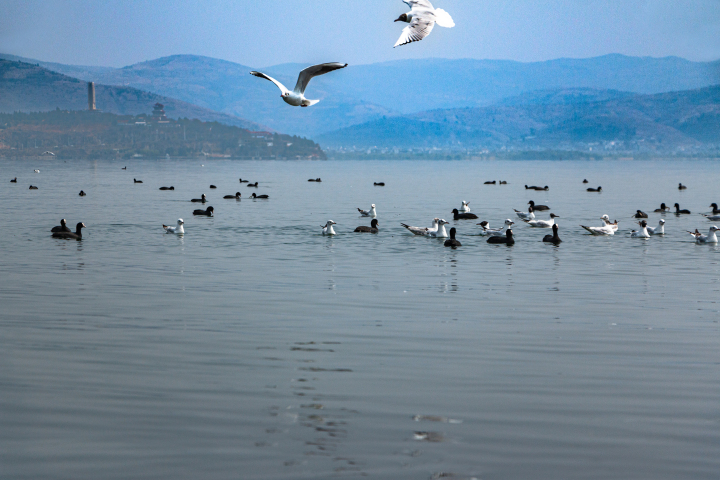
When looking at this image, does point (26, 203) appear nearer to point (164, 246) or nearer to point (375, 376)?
point (164, 246)

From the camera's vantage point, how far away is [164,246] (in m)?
36.1

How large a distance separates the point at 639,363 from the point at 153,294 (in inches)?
524

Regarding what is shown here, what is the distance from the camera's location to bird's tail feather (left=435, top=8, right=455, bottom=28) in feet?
55.4

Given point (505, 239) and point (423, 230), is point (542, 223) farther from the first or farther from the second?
point (505, 239)

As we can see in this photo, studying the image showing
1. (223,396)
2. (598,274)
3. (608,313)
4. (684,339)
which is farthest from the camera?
(598,274)

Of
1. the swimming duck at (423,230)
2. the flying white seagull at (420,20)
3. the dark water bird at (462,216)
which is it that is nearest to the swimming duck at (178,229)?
the swimming duck at (423,230)

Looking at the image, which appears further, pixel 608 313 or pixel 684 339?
pixel 608 313

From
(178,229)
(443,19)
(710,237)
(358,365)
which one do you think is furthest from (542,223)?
(358,365)

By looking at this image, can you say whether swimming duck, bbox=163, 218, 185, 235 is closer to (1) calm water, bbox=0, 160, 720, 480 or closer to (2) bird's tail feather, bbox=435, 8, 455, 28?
(1) calm water, bbox=0, 160, 720, 480

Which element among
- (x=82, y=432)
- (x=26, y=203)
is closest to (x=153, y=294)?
(x=82, y=432)

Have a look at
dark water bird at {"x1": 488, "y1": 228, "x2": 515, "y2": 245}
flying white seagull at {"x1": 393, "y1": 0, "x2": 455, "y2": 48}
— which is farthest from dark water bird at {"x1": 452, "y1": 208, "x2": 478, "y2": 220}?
flying white seagull at {"x1": 393, "y1": 0, "x2": 455, "y2": 48}

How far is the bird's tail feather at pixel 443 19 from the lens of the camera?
1688cm

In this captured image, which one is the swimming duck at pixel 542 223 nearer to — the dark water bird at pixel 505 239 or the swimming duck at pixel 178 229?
the dark water bird at pixel 505 239

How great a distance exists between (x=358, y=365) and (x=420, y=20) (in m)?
7.01
